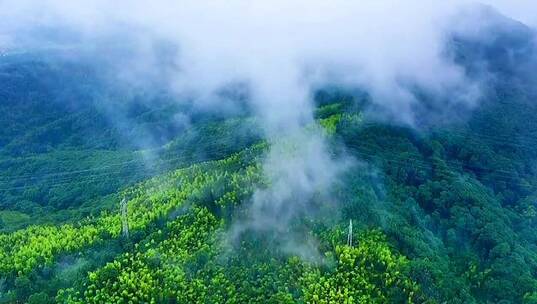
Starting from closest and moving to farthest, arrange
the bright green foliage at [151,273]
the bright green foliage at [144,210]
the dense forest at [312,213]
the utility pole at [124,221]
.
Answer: the bright green foliage at [151,273]
the dense forest at [312,213]
the bright green foliage at [144,210]
the utility pole at [124,221]

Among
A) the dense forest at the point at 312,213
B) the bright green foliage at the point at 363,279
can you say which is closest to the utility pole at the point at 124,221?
the dense forest at the point at 312,213

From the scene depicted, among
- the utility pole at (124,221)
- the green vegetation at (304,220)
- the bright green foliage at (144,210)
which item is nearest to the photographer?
the green vegetation at (304,220)

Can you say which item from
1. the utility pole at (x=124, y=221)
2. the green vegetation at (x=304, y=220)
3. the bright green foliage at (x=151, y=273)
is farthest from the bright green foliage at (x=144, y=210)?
the bright green foliage at (x=151, y=273)

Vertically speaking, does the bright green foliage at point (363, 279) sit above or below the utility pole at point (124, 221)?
above

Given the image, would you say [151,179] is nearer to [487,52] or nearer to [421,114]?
[421,114]

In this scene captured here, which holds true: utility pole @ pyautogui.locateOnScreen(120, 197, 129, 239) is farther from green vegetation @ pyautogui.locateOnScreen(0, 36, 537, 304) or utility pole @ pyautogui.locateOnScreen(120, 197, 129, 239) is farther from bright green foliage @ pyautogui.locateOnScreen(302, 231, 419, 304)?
bright green foliage @ pyautogui.locateOnScreen(302, 231, 419, 304)

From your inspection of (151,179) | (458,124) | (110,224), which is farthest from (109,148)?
(458,124)

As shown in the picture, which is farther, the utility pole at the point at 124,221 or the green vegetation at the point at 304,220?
the utility pole at the point at 124,221

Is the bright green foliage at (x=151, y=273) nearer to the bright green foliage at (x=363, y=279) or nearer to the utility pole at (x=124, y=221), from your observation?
the utility pole at (x=124, y=221)

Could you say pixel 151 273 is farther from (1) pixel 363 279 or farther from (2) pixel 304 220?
(1) pixel 363 279
